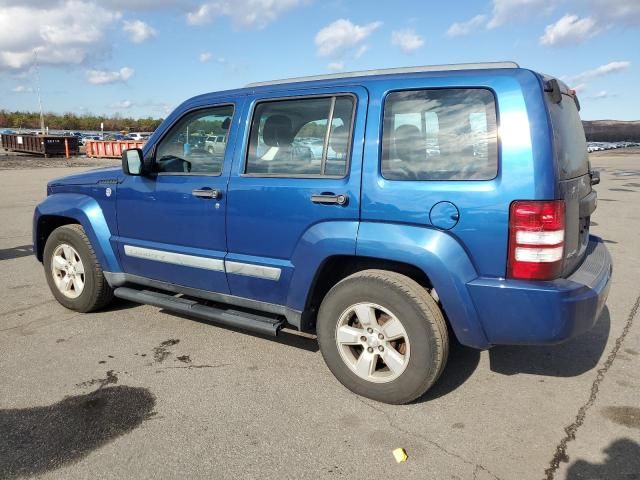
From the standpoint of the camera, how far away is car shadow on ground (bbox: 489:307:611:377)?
356cm

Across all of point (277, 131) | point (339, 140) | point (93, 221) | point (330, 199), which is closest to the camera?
point (330, 199)

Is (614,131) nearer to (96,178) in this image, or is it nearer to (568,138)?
(568,138)

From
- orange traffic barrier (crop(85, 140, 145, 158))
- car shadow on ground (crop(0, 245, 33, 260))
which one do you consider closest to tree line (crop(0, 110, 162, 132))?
orange traffic barrier (crop(85, 140, 145, 158))

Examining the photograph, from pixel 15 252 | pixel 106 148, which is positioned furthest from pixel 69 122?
pixel 15 252

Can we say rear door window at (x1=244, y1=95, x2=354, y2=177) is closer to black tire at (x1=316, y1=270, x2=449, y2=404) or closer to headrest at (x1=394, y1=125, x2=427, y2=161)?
headrest at (x1=394, y1=125, x2=427, y2=161)

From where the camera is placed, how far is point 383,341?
10.0 feet

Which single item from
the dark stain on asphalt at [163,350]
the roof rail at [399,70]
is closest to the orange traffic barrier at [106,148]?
the dark stain on asphalt at [163,350]

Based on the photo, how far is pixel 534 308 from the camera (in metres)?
2.62

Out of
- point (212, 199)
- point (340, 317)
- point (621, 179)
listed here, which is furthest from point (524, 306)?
point (621, 179)

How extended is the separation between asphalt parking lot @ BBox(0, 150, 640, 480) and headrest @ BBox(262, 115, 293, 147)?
1594mm

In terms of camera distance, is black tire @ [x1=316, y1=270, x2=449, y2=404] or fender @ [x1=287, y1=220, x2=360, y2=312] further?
fender @ [x1=287, y1=220, x2=360, y2=312]

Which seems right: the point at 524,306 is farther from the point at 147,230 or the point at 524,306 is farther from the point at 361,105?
the point at 147,230

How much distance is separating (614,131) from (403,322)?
14001 cm

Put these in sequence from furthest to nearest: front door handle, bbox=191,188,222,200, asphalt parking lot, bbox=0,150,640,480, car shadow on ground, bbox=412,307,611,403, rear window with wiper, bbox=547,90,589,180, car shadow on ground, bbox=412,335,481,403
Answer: front door handle, bbox=191,188,222,200, car shadow on ground, bbox=412,307,611,403, car shadow on ground, bbox=412,335,481,403, rear window with wiper, bbox=547,90,589,180, asphalt parking lot, bbox=0,150,640,480
